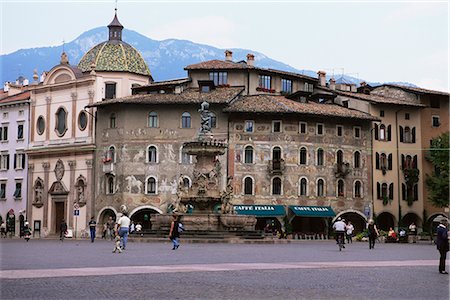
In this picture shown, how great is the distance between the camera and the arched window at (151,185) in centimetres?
6469

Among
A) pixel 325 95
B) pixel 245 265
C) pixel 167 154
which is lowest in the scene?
pixel 245 265

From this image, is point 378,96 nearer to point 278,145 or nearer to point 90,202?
point 278,145

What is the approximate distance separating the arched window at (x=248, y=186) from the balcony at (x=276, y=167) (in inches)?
69.9

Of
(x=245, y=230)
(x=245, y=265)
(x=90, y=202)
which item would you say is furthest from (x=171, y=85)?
(x=245, y=265)

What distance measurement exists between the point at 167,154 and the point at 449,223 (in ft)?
148

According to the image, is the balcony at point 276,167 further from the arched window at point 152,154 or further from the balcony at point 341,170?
the arched window at point 152,154

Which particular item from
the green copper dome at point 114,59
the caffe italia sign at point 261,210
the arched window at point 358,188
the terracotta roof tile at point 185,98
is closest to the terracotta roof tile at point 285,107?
the terracotta roof tile at point 185,98

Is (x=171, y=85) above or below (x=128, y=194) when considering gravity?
above

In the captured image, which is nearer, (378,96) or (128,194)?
(128,194)

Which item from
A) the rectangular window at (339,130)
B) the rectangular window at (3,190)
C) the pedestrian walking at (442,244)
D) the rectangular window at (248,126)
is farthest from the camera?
the rectangular window at (3,190)

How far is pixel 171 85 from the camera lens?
68.9 meters

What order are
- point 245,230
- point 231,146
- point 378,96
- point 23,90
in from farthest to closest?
point 23,90 < point 378,96 < point 231,146 < point 245,230

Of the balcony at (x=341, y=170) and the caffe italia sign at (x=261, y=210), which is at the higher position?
the balcony at (x=341, y=170)

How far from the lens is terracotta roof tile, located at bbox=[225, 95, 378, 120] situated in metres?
63.5
